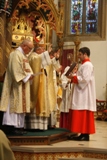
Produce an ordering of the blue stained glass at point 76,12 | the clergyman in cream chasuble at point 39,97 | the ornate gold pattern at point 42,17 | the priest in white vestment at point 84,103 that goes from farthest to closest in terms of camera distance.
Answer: the blue stained glass at point 76,12, the ornate gold pattern at point 42,17, the priest in white vestment at point 84,103, the clergyman in cream chasuble at point 39,97

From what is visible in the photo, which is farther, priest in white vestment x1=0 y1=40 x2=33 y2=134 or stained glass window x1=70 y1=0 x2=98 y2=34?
stained glass window x1=70 y1=0 x2=98 y2=34

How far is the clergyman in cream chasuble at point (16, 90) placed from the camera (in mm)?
5969

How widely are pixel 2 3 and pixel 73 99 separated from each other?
2.31m

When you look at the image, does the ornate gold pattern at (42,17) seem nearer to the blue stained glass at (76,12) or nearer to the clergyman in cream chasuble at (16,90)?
the blue stained glass at (76,12)

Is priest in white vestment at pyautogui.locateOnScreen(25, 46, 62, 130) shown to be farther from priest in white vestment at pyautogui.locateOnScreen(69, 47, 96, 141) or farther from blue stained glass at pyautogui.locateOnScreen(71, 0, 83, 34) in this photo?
blue stained glass at pyautogui.locateOnScreen(71, 0, 83, 34)

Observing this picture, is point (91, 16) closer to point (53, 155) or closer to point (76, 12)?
point (76, 12)

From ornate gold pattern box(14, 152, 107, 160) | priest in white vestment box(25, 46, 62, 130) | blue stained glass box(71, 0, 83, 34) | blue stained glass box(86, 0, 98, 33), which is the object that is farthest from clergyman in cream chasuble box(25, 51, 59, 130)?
blue stained glass box(71, 0, 83, 34)

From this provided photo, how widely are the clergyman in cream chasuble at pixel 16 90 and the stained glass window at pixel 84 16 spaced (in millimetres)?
7411

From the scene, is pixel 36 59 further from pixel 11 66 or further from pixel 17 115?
pixel 17 115

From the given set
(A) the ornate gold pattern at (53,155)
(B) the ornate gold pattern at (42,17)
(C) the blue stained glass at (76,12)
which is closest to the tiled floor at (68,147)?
(A) the ornate gold pattern at (53,155)

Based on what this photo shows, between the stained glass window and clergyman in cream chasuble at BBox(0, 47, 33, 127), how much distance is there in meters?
7.41

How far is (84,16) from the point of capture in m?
13.4

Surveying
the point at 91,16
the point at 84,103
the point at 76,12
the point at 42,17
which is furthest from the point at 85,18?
the point at 84,103

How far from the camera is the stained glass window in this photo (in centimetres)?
1318
